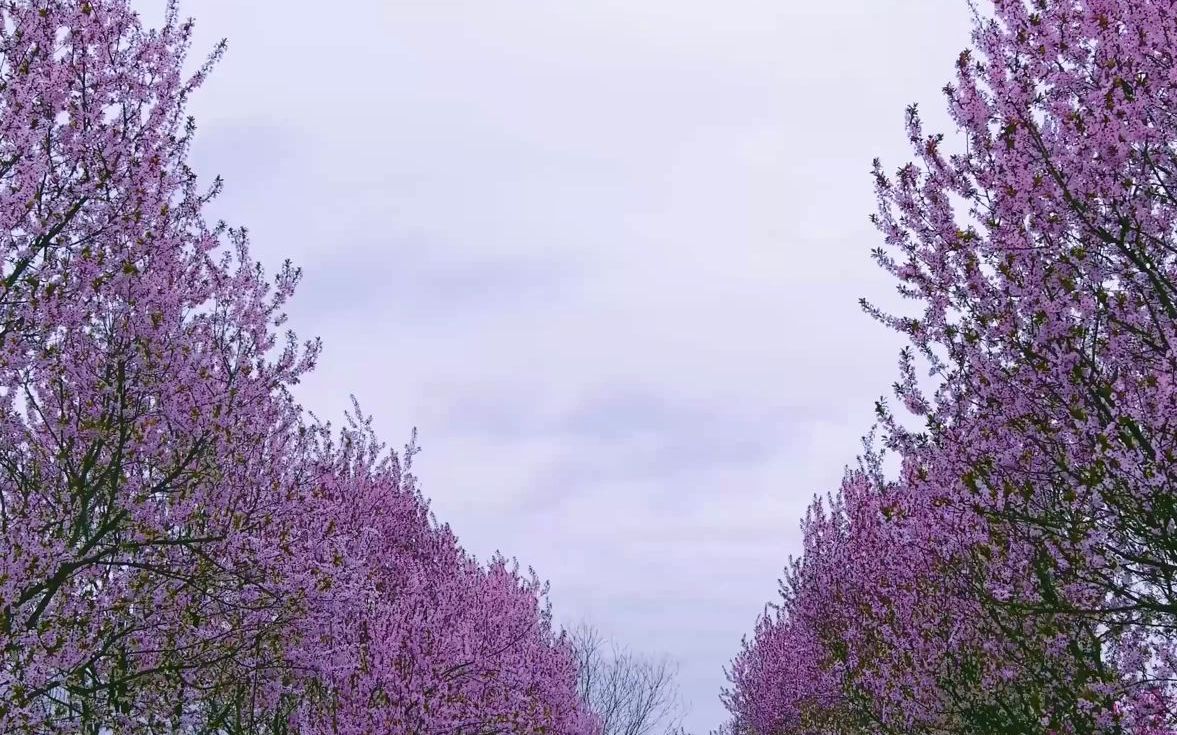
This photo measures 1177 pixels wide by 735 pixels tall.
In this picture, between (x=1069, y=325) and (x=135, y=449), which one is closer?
(x=1069, y=325)

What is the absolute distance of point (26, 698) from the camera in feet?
24.5

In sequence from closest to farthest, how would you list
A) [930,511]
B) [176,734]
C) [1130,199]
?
[1130,199] < [176,734] < [930,511]

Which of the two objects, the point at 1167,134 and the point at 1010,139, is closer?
the point at 1167,134

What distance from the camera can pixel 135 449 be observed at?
9.06 m

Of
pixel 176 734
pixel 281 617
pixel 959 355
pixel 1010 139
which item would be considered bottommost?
pixel 176 734

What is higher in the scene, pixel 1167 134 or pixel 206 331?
pixel 206 331

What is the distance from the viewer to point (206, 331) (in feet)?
33.9

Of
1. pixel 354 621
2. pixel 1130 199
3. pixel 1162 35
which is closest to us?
pixel 1162 35

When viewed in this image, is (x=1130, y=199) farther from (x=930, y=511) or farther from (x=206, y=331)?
(x=206, y=331)

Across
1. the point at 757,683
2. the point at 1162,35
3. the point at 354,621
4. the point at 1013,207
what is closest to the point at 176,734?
the point at 354,621

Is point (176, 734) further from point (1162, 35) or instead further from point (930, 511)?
point (1162, 35)

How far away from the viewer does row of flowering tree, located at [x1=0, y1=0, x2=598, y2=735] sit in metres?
7.88

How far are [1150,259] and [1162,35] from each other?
151 centimetres

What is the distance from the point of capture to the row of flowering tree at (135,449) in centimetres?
788
